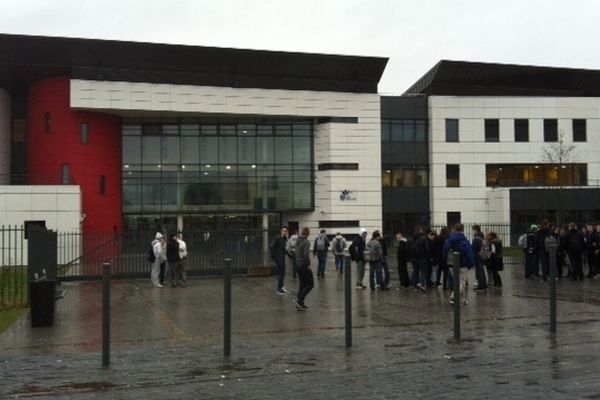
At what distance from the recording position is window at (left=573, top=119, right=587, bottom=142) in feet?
169

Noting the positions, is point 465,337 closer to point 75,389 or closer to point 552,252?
point 552,252

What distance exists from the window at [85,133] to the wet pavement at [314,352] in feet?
95.6

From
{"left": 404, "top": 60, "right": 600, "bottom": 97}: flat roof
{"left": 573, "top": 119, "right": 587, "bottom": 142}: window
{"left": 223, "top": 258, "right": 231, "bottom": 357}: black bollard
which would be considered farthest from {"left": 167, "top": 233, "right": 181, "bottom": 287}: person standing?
{"left": 573, "top": 119, "right": 587, "bottom": 142}: window

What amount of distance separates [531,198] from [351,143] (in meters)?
→ 14.3

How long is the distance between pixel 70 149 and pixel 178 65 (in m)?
9.09

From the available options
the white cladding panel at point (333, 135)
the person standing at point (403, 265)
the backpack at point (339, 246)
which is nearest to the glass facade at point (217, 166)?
the white cladding panel at point (333, 135)

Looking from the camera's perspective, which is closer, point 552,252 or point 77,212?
point 552,252

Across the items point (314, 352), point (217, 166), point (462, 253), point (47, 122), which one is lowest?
point (314, 352)

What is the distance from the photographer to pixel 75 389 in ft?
22.8

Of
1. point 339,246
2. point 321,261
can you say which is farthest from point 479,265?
point 321,261

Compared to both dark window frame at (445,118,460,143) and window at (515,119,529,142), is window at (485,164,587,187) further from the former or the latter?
dark window frame at (445,118,460,143)

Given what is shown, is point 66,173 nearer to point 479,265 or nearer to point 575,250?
point 479,265

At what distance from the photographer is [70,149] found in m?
41.2

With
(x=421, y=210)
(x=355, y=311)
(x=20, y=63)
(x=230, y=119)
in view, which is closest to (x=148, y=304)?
(x=355, y=311)
